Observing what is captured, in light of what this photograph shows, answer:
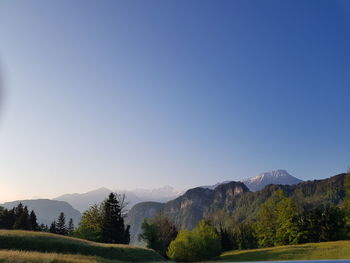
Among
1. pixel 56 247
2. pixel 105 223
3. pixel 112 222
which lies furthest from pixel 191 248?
pixel 56 247

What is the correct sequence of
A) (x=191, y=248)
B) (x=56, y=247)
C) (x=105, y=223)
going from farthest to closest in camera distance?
1. (x=105, y=223)
2. (x=191, y=248)
3. (x=56, y=247)

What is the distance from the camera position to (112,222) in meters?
87.0

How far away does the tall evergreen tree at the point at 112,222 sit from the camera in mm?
85312

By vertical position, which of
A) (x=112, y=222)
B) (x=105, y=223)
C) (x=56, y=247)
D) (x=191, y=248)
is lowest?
(x=191, y=248)

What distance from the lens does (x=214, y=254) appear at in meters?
78.9

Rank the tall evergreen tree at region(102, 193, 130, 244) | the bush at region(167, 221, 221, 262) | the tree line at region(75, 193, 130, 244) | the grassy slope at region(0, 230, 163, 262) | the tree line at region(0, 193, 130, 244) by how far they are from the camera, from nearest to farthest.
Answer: the grassy slope at region(0, 230, 163, 262)
the bush at region(167, 221, 221, 262)
the tree line at region(0, 193, 130, 244)
the tree line at region(75, 193, 130, 244)
the tall evergreen tree at region(102, 193, 130, 244)

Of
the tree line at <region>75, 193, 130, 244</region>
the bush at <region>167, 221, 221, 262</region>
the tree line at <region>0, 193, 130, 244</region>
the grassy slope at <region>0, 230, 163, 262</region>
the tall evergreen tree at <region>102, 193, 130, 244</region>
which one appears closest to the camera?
the grassy slope at <region>0, 230, 163, 262</region>

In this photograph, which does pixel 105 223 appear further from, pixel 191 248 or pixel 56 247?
pixel 56 247

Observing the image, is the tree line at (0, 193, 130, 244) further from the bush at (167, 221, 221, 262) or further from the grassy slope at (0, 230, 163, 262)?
the grassy slope at (0, 230, 163, 262)

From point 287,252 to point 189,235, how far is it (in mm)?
24795

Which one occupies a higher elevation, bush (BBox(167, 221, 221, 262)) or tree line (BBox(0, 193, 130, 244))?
tree line (BBox(0, 193, 130, 244))

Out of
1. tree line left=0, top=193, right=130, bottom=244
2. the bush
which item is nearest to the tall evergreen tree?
tree line left=0, top=193, right=130, bottom=244

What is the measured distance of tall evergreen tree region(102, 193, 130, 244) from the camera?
8531cm

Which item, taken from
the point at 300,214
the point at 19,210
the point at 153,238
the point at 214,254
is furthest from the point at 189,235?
the point at 19,210
